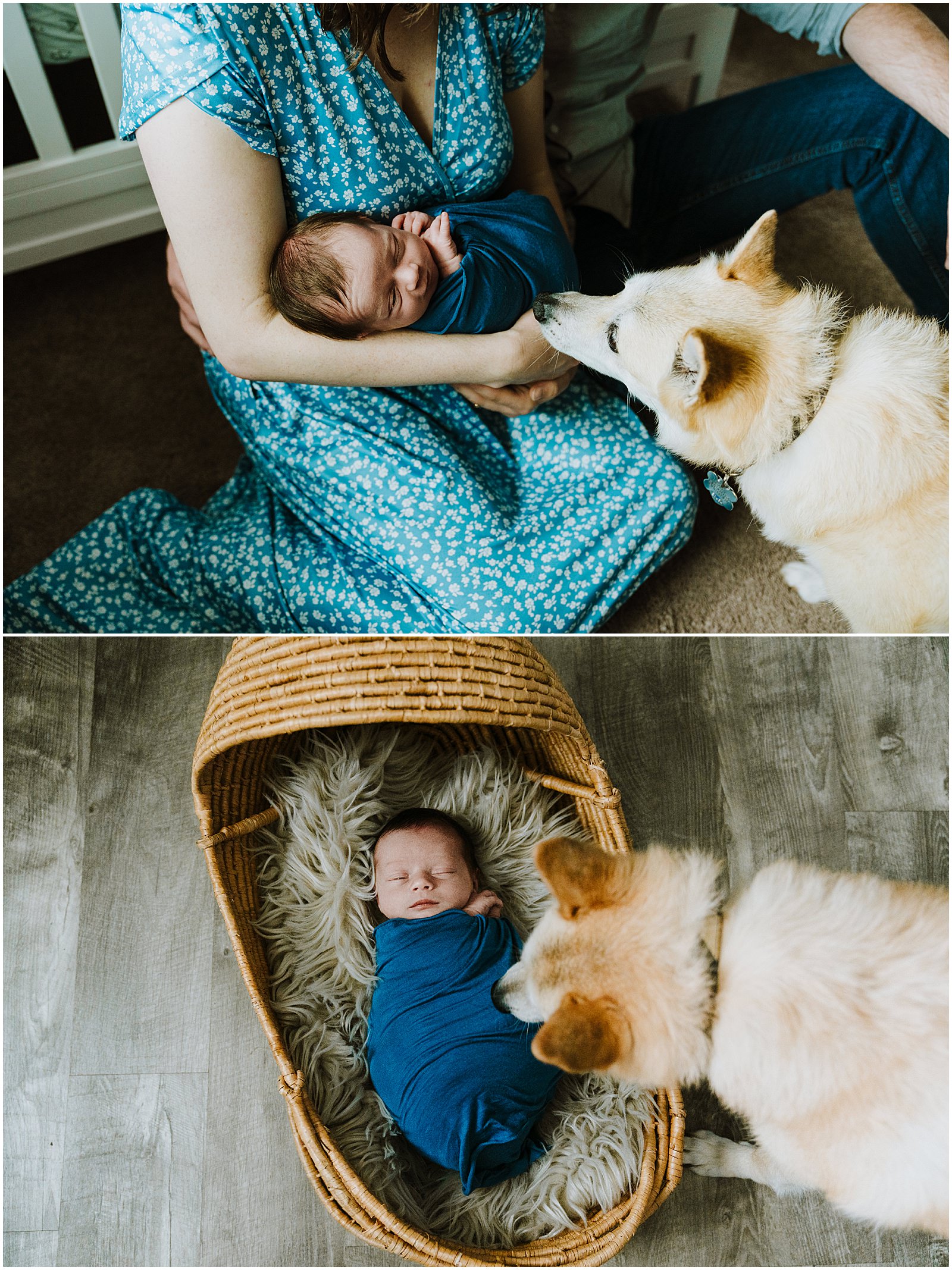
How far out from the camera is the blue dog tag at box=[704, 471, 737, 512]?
107 centimetres

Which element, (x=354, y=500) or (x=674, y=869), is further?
(x=354, y=500)

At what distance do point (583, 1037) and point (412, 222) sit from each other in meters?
0.92

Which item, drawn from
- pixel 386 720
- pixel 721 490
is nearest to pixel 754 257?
pixel 721 490

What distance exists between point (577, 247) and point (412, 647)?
72cm

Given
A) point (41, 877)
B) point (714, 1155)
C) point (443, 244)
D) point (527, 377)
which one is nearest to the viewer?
point (443, 244)

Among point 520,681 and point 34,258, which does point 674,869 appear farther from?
point 34,258

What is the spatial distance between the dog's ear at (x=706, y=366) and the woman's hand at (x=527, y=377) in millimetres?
211

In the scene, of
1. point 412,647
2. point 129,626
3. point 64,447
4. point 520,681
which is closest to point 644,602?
point 520,681

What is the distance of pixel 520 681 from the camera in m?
1.13

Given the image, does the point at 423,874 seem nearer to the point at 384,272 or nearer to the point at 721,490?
the point at 721,490

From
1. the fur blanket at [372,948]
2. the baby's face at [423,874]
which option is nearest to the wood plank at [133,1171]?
the fur blanket at [372,948]

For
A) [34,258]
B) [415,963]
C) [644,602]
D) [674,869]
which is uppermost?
[34,258]

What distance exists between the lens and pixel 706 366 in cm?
89

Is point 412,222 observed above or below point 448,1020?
above
